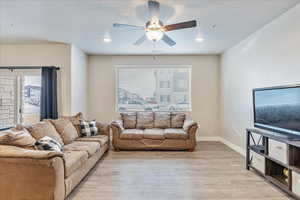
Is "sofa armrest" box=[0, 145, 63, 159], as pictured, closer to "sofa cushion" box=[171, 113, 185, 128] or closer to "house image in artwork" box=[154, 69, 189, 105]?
"sofa cushion" box=[171, 113, 185, 128]

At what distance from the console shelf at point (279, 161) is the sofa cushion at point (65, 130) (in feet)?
10.9

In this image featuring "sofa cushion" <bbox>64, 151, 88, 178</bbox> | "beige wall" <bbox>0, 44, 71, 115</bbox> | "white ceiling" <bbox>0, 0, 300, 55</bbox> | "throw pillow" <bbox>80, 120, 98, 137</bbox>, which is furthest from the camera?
"beige wall" <bbox>0, 44, 71, 115</bbox>

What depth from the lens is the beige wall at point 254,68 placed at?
10.9 feet

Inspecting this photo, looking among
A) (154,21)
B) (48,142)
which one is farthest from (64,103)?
(154,21)

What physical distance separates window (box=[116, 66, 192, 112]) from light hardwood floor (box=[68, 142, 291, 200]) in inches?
81.4

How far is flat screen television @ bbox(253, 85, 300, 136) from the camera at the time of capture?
9.57 feet

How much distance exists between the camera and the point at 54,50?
5266 mm

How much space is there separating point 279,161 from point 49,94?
185 inches

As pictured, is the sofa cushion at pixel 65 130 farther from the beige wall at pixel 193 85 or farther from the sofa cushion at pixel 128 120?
the beige wall at pixel 193 85

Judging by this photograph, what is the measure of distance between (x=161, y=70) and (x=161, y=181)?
3.95 meters

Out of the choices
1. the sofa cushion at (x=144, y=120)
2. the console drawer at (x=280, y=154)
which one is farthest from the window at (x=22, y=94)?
the console drawer at (x=280, y=154)

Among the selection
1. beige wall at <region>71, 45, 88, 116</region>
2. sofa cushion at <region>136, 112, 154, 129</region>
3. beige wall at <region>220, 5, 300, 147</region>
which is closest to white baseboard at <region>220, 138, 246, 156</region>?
beige wall at <region>220, 5, 300, 147</region>

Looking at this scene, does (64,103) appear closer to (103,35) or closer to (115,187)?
(103,35)

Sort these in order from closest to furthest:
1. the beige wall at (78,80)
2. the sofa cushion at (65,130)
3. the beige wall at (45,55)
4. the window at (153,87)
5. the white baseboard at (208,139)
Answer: the sofa cushion at (65,130), the beige wall at (45,55), the beige wall at (78,80), the white baseboard at (208,139), the window at (153,87)
